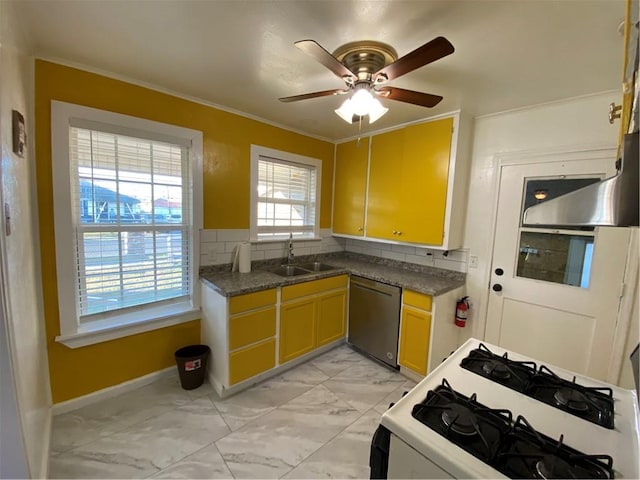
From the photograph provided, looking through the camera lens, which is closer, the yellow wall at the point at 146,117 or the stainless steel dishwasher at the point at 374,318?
the yellow wall at the point at 146,117

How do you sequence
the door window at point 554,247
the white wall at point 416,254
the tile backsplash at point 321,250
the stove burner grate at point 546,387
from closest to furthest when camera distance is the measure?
1. the stove burner grate at point 546,387
2. the door window at point 554,247
3. the tile backsplash at point 321,250
4. the white wall at point 416,254

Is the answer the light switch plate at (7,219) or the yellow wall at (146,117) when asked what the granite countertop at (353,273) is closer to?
the yellow wall at (146,117)

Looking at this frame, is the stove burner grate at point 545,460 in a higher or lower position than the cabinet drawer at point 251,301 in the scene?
higher

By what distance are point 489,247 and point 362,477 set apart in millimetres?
2069

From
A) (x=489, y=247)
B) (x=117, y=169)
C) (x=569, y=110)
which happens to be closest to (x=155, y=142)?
(x=117, y=169)

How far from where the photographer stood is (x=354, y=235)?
330cm

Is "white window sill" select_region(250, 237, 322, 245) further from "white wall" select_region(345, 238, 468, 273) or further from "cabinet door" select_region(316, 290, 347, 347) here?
"cabinet door" select_region(316, 290, 347, 347)

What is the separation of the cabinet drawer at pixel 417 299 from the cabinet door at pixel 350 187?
3.22ft

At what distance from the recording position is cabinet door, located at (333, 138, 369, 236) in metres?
3.19

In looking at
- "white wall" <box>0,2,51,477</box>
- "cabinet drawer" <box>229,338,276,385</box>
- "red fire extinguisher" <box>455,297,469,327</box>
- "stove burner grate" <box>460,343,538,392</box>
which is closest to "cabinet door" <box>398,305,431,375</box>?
"red fire extinguisher" <box>455,297,469,327</box>

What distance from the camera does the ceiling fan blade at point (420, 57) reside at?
1081mm

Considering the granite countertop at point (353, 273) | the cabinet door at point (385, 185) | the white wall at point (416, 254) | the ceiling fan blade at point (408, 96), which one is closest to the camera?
the ceiling fan blade at point (408, 96)

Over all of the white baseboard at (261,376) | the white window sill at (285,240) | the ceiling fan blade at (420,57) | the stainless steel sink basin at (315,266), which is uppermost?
the ceiling fan blade at (420,57)

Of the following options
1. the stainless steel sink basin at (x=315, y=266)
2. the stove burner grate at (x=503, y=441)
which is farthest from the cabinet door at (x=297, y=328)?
the stove burner grate at (x=503, y=441)
